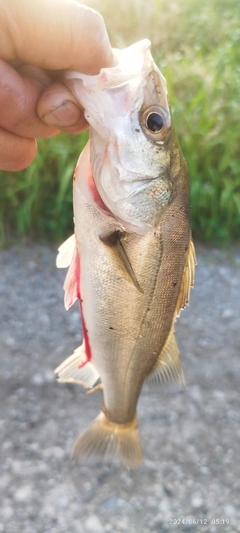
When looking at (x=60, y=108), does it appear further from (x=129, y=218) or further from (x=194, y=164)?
(x=194, y=164)

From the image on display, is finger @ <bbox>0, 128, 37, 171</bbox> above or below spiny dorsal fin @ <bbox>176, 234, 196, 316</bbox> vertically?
above

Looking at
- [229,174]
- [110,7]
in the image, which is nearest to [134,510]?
[229,174]

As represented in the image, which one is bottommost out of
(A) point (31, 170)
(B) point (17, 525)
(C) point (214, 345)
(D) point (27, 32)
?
(C) point (214, 345)

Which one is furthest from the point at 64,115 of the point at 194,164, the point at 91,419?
the point at 194,164

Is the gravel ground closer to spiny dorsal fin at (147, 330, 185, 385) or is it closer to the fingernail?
spiny dorsal fin at (147, 330, 185, 385)

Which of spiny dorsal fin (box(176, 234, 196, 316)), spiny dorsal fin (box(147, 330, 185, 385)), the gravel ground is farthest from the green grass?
spiny dorsal fin (box(176, 234, 196, 316))

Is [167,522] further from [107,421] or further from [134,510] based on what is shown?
[107,421]

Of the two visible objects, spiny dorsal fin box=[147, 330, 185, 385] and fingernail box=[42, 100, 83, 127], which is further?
spiny dorsal fin box=[147, 330, 185, 385]
